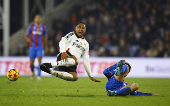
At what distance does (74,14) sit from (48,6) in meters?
2.25

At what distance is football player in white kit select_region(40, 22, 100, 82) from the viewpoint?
271 inches

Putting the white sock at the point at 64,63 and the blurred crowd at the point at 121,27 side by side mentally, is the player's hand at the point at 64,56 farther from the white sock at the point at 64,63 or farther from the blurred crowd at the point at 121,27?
the blurred crowd at the point at 121,27

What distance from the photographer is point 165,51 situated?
15.9 meters

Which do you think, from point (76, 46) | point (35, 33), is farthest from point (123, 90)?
point (35, 33)

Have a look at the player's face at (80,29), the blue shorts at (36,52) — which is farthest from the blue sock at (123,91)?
the blue shorts at (36,52)

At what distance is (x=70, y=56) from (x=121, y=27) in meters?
11.0

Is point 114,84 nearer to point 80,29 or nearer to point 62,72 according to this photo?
point 62,72

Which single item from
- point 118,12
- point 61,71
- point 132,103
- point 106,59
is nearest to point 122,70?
point 132,103

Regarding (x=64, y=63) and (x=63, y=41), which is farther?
(x=63, y=41)

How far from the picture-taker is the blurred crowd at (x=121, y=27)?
54.4ft

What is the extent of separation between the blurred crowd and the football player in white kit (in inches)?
353

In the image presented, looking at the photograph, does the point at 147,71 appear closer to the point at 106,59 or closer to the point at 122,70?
the point at 106,59

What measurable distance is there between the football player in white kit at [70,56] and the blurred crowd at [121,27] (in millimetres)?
8954

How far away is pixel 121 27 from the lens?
17906 mm
